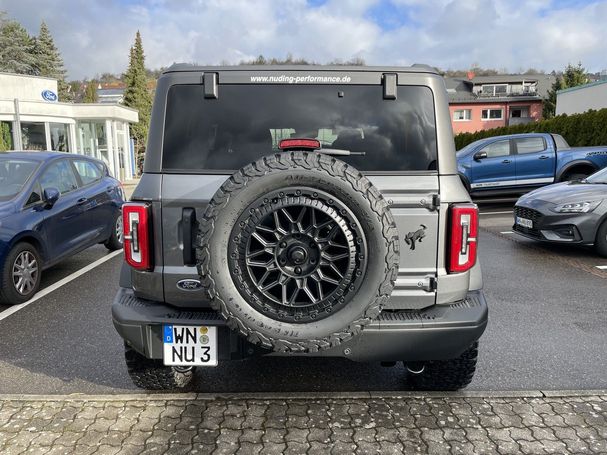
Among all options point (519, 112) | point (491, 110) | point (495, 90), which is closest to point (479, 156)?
point (491, 110)

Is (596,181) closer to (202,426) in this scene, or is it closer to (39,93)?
(202,426)

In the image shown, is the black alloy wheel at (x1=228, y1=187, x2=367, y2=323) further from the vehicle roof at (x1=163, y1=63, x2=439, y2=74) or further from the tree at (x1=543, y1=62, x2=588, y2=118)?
the tree at (x1=543, y1=62, x2=588, y2=118)

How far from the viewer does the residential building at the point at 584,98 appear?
75.8 feet

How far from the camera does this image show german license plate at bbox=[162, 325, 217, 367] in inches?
105

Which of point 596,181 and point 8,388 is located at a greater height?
point 596,181

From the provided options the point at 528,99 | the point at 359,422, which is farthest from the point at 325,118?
the point at 528,99

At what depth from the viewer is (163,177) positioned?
2.73 metres

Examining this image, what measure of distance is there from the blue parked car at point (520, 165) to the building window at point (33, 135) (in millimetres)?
19995

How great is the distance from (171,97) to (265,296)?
1.28 m

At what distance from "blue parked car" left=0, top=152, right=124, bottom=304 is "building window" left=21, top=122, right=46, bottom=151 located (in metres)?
18.4

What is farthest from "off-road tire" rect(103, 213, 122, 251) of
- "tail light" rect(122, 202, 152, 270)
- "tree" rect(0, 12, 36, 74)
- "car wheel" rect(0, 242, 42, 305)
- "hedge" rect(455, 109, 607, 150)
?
"tree" rect(0, 12, 36, 74)

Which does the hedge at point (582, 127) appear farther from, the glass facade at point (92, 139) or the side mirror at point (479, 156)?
the glass facade at point (92, 139)

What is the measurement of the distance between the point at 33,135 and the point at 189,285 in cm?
2433

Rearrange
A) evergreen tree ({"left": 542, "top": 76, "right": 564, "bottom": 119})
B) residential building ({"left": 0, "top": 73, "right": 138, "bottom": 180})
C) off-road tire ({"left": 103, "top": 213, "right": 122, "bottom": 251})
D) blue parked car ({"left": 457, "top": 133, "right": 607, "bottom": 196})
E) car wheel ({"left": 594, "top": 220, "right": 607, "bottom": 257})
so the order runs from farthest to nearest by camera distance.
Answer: evergreen tree ({"left": 542, "top": 76, "right": 564, "bottom": 119})
residential building ({"left": 0, "top": 73, "right": 138, "bottom": 180})
blue parked car ({"left": 457, "top": 133, "right": 607, "bottom": 196})
off-road tire ({"left": 103, "top": 213, "right": 122, "bottom": 251})
car wheel ({"left": 594, "top": 220, "right": 607, "bottom": 257})
